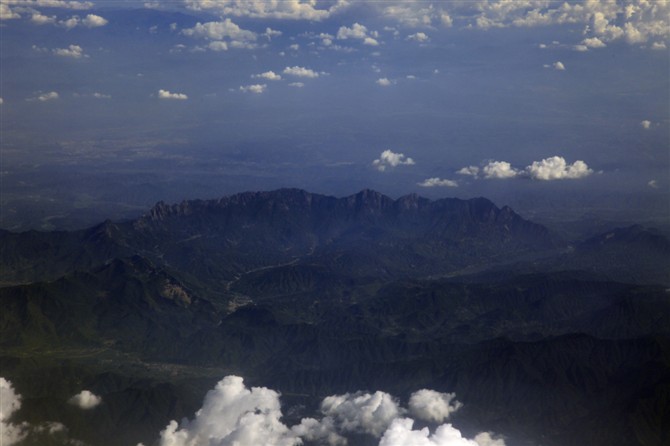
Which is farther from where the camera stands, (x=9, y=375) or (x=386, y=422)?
(x=9, y=375)

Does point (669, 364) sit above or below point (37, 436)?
above

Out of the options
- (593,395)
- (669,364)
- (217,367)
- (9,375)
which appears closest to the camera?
(669,364)

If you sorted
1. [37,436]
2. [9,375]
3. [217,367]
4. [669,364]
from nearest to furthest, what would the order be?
[37,436]
[669,364]
[9,375]
[217,367]

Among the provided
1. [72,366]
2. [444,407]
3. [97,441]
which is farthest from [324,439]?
[72,366]

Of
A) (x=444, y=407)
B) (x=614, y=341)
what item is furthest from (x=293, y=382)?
(x=614, y=341)

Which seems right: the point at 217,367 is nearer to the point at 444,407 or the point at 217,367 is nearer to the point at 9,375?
the point at 9,375

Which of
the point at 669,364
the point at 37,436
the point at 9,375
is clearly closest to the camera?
the point at 37,436

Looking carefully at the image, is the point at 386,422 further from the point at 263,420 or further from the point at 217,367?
the point at 217,367

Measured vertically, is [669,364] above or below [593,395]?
above

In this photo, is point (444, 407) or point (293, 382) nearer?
point (444, 407)
